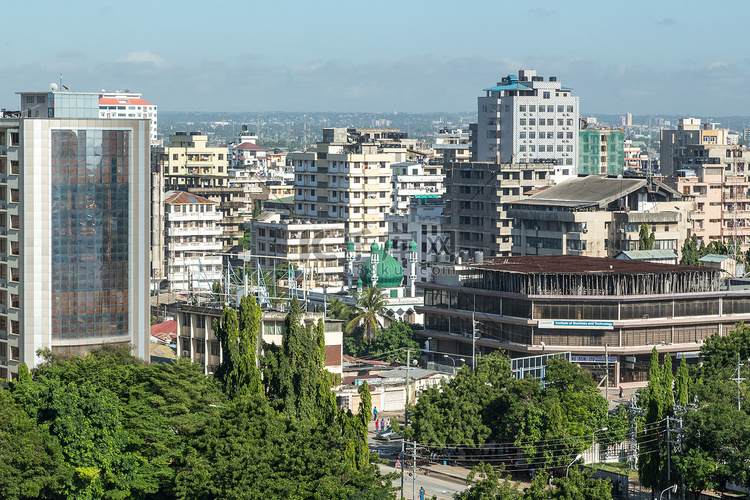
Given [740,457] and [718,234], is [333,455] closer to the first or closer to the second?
[740,457]

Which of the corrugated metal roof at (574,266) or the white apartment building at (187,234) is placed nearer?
the corrugated metal roof at (574,266)

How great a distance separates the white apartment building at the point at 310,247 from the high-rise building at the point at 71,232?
234 ft

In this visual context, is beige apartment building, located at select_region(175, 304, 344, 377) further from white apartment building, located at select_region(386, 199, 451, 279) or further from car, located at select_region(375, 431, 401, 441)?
white apartment building, located at select_region(386, 199, 451, 279)

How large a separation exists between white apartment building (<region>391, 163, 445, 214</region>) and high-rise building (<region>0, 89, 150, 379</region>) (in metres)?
98.6

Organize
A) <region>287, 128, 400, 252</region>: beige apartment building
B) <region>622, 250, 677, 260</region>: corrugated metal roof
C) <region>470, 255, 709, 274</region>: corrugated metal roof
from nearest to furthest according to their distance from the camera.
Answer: <region>470, 255, 709, 274</region>: corrugated metal roof < <region>622, 250, 677, 260</region>: corrugated metal roof < <region>287, 128, 400, 252</region>: beige apartment building

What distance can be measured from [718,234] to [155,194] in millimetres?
78563

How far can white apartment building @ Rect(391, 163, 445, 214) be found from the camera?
607 ft

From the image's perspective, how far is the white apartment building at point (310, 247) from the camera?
15900 centimetres

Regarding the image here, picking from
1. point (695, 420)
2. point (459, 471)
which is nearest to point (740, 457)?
point (695, 420)

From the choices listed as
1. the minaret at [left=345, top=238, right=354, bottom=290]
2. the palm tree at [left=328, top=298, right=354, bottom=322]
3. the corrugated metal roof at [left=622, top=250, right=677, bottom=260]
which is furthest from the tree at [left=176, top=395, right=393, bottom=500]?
the minaret at [left=345, top=238, right=354, bottom=290]

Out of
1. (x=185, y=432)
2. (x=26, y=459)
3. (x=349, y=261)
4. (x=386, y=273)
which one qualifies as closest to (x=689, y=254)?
(x=386, y=273)

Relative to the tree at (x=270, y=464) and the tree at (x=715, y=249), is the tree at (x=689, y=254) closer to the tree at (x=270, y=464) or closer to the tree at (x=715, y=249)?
the tree at (x=715, y=249)

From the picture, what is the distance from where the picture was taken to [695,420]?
74.7 m

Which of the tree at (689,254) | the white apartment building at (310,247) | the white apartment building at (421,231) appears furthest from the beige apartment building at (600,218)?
the white apartment building at (310,247)
